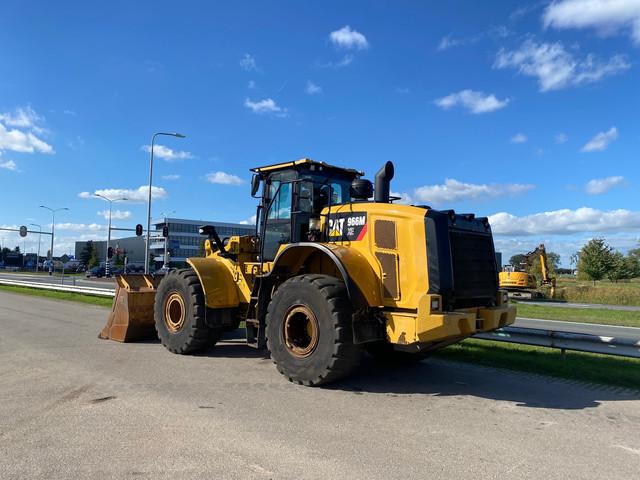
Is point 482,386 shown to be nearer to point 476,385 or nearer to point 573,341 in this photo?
point 476,385

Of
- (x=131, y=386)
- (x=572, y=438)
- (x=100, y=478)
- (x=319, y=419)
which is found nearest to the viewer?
(x=100, y=478)

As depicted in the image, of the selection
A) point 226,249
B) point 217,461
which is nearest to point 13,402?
point 217,461

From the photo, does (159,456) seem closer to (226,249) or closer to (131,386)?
(131,386)

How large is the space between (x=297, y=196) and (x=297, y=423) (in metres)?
3.52

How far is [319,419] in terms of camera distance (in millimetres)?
5047

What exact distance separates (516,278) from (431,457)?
28.6 meters

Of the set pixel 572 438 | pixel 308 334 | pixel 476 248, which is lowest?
pixel 572 438

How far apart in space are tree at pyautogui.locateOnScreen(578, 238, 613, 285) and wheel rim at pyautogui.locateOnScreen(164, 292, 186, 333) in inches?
1646

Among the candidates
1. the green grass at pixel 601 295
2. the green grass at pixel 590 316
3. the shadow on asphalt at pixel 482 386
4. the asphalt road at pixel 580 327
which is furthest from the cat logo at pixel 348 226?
the green grass at pixel 601 295

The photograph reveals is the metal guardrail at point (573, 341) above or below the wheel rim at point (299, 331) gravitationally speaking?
below

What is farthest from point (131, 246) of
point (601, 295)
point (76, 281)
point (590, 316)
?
point (590, 316)

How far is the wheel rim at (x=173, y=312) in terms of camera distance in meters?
8.59

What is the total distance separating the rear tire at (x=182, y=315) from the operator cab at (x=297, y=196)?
1.37 metres

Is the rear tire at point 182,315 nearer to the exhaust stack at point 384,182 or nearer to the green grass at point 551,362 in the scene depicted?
the exhaust stack at point 384,182
